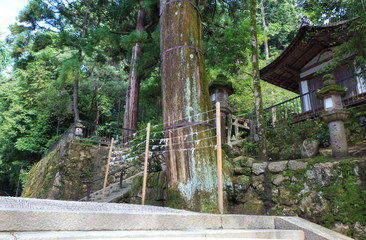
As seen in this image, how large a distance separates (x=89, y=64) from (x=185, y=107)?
1658cm

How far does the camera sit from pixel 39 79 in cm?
1655

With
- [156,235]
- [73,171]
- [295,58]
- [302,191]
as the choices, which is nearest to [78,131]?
[73,171]

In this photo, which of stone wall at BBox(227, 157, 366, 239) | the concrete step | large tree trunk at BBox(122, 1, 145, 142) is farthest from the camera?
large tree trunk at BBox(122, 1, 145, 142)

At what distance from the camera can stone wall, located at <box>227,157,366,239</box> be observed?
132 inches

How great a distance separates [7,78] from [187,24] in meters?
25.2

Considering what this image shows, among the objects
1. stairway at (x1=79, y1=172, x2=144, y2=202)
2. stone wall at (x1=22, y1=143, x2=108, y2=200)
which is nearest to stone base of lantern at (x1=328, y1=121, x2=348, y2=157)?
stairway at (x1=79, y1=172, x2=144, y2=202)

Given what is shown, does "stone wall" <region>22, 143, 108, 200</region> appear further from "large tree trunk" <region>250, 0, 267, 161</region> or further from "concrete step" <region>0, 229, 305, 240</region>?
"concrete step" <region>0, 229, 305, 240</region>

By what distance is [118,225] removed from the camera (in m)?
1.86

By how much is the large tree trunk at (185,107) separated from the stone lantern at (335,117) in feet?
6.69

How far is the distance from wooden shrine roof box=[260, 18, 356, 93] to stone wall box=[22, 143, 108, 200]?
299 inches

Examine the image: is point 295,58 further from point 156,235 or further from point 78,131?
point 156,235

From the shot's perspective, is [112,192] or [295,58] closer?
[112,192]

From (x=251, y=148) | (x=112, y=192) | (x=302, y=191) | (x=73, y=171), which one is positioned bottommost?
(x=112, y=192)

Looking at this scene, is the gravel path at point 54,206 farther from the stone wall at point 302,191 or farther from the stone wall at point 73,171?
the stone wall at point 73,171
